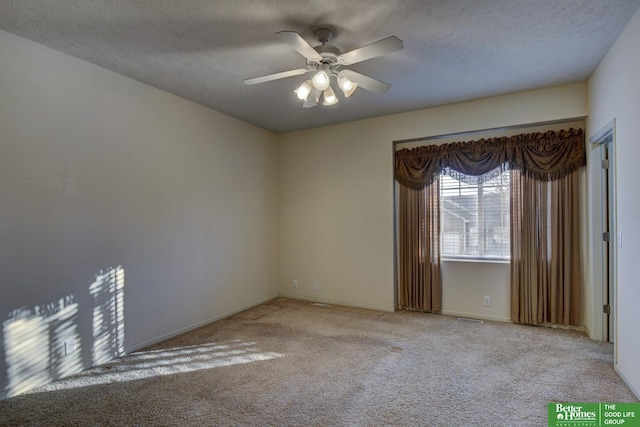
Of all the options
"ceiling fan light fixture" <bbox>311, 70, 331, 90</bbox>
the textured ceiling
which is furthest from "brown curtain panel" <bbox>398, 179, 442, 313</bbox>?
"ceiling fan light fixture" <bbox>311, 70, 331, 90</bbox>

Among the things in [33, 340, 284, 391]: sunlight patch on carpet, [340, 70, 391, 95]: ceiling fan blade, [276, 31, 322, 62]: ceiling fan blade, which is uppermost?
[276, 31, 322, 62]: ceiling fan blade

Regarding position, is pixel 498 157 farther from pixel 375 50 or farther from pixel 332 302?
pixel 332 302

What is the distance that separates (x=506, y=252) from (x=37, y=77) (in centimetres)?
489

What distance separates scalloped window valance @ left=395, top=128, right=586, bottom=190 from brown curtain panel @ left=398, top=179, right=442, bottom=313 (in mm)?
199

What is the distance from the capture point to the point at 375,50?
213 cm

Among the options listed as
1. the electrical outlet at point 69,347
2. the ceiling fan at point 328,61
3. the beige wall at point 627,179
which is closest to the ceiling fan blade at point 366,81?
the ceiling fan at point 328,61

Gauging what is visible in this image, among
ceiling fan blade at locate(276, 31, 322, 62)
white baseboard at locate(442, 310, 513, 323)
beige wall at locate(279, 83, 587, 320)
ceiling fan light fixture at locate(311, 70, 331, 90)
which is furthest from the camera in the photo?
white baseboard at locate(442, 310, 513, 323)

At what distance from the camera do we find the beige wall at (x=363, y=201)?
386 centimetres

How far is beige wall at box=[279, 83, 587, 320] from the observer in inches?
152

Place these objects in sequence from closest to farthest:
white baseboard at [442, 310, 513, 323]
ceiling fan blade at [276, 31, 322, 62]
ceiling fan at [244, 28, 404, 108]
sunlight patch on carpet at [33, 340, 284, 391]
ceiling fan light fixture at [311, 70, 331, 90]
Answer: ceiling fan blade at [276, 31, 322, 62] < ceiling fan at [244, 28, 404, 108] < ceiling fan light fixture at [311, 70, 331, 90] < sunlight patch on carpet at [33, 340, 284, 391] < white baseboard at [442, 310, 513, 323]

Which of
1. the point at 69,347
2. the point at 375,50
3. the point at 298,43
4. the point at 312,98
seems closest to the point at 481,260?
the point at 312,98

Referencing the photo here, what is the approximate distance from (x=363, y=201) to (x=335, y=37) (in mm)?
2509

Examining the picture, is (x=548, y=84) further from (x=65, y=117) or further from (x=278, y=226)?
(x=65, y=117)

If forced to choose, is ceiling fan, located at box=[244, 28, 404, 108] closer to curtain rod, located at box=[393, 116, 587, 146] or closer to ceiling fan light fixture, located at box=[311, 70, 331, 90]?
ceiling fan light fixture, located at box=[311, 70, 331, 90]
